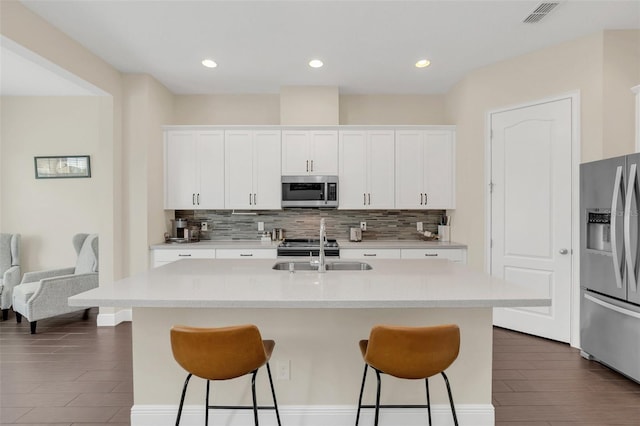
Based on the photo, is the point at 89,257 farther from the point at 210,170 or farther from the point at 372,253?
the point at 372,253

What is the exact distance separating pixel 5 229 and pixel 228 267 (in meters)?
4.50

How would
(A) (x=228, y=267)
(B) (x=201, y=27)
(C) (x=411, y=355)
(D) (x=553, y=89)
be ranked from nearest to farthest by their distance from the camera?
(C) (x=411, y=355) → (A) (x=228, y=267) → (B) (x=201, y=27) → (D) (x=553, y=89)

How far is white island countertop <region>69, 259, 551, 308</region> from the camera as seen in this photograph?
1659 millimetres

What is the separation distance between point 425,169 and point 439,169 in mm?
183

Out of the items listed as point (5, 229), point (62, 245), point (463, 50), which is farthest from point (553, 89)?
point (5, 229)

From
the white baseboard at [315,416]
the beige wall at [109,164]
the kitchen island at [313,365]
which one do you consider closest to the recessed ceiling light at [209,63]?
the beige wall at [109,164]

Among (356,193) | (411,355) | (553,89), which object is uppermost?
(553,89)

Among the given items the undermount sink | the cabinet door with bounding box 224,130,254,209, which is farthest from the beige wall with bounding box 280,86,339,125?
the undermount sink

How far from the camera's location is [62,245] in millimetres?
4988

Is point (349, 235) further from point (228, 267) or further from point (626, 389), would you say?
point (626, 389)

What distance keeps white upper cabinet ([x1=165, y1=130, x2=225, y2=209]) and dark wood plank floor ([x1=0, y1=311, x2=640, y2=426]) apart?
69.9 inches

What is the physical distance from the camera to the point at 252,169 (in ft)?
15.1

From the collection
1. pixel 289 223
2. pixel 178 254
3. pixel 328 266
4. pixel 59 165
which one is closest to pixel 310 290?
pixel 328 266

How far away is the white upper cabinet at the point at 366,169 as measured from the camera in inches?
181
